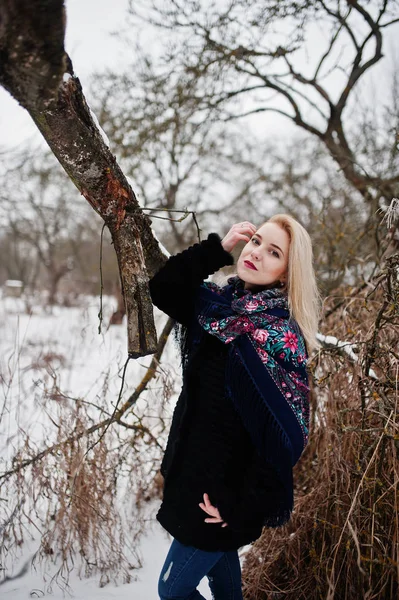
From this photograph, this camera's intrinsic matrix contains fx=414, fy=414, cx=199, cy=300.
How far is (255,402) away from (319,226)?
3303mm

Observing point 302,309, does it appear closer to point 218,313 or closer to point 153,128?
point 218,313

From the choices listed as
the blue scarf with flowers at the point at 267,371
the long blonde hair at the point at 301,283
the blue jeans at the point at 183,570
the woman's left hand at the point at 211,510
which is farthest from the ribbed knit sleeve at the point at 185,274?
the blue jeans at the point at 183,570

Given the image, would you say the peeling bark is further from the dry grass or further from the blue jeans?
the dry grass

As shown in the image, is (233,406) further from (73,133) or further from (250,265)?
(73,133)

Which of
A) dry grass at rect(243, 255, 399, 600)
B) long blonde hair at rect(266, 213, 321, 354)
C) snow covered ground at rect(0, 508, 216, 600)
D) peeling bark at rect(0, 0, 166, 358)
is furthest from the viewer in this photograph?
snow covered ground at rect(0, 508, 216, 600)

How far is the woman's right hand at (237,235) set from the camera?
69.1 inches

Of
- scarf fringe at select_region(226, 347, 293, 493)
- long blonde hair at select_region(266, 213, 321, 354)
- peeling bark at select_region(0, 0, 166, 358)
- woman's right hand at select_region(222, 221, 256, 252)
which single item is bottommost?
scarf fringe at select_region(226, 347, 293, 493)

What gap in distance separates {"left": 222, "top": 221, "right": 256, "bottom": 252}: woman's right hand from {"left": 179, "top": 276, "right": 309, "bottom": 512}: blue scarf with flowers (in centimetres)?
27

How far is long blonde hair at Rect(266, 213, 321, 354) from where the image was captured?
165cm

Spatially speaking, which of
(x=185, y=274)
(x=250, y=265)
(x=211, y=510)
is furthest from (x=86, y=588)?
(x=250, y=265)

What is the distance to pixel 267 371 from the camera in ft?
4.89

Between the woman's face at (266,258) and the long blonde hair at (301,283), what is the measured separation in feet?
0.12

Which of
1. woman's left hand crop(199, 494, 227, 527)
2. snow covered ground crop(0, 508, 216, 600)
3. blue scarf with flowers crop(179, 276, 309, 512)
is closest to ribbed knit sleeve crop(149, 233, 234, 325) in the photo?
blue scarf with flowers crop(179, 276, 309, 512)

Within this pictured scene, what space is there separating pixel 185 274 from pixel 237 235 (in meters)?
0.29
